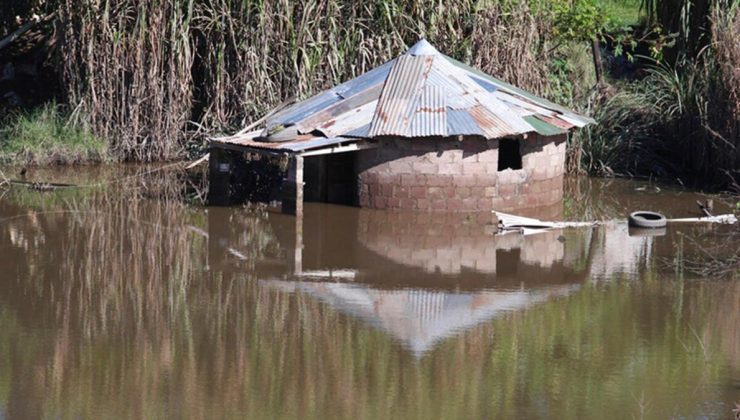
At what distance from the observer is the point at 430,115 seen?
15094mm

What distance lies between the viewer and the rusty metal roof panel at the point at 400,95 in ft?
49.2

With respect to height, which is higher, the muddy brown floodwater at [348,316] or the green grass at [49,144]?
the green grass at [49,144]

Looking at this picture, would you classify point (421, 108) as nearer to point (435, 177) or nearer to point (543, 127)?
point (435, 177)

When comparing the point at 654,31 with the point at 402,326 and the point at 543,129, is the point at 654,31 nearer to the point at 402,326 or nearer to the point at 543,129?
the point at 543,129

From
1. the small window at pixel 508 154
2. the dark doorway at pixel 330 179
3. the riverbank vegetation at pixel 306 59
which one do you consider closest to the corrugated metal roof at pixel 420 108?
the dark doorway at pixel 330 179

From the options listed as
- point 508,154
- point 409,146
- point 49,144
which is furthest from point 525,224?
point 49,144

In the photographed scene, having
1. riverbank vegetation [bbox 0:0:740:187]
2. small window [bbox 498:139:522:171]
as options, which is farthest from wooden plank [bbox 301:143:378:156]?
riverbank vegetation [bbox 0:0:740:187]

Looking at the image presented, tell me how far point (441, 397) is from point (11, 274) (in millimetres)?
5146

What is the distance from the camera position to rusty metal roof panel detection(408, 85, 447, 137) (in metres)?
14.8

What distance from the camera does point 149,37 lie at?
18188mm

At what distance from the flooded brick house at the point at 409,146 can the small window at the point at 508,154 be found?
55 centimetres

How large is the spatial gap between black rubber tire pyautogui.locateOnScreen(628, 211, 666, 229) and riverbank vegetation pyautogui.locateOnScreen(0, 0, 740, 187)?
301 cm

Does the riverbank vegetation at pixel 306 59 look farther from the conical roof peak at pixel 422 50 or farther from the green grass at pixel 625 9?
the green grass at pixel 625 9

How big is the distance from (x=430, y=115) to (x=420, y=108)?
0.60 feet
